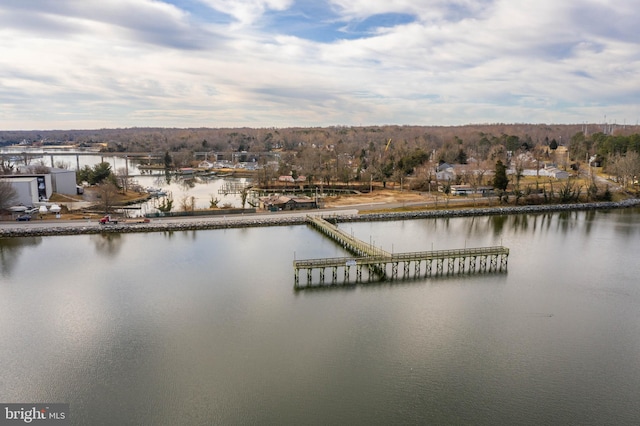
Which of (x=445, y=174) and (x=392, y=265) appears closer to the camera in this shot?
(x=392, y=265)

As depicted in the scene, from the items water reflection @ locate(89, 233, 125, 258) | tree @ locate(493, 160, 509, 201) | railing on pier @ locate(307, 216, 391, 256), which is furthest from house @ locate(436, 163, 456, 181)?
water reflection @ locate(89, 233, 125, 258)

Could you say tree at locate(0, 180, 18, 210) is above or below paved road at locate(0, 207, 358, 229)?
above

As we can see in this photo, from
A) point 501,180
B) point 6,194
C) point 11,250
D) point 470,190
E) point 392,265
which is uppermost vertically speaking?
point 501,180

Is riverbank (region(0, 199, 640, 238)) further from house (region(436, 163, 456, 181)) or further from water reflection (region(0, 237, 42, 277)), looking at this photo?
house (region(436, 163, 456, 181))

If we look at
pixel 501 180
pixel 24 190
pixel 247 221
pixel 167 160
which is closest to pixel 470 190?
pixel 501 180

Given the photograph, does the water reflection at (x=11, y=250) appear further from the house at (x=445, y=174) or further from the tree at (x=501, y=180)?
the house at (x=445, y=174)

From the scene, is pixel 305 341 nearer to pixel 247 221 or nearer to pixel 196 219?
pixel 247 221

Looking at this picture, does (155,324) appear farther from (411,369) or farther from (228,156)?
(228,156)
